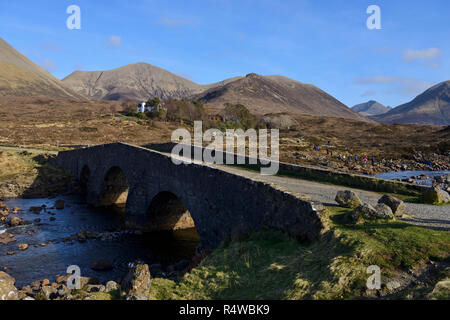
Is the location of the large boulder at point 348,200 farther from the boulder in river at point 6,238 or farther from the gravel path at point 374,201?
the boulder in river at point 6,238

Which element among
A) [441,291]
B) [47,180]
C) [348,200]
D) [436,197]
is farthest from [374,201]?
[47,180]

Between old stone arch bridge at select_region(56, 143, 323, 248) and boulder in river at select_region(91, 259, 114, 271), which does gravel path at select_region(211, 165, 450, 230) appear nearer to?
old stone arch bridge at select_region(56, 143, 323, 248)

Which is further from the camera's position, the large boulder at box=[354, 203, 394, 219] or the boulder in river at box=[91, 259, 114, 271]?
the boulder in river at box=[91, 259, 114, 271]

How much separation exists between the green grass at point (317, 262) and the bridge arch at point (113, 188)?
20.5 metres

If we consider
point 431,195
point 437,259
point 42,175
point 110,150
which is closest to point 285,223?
point 437,259

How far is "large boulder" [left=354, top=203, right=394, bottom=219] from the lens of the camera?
852 centimetres

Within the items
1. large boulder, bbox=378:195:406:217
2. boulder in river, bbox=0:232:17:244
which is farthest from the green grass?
boulder in river, bbox=0:232:17:244

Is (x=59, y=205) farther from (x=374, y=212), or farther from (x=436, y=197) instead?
(x=436, y=197)

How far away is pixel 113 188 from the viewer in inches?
1160

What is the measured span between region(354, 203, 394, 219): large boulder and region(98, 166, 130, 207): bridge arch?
74.0ft

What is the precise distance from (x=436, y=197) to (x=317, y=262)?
6454mm

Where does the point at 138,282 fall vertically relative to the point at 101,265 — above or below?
above

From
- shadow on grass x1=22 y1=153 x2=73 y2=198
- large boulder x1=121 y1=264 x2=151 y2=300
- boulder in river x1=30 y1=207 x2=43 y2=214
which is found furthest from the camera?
shadow on grass x1=22 y1=153 x2=73 y2=198
